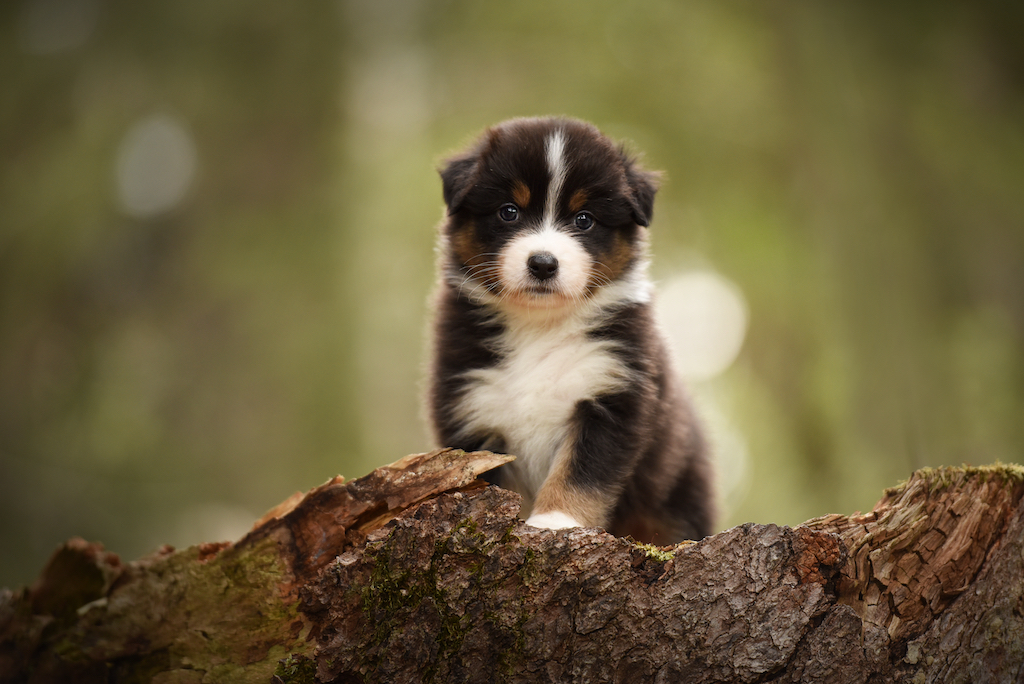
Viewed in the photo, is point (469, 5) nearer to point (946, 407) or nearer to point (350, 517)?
point (946, 407)

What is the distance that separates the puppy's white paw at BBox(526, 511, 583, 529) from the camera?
2.81m

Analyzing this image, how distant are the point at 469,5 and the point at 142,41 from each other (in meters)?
3.15

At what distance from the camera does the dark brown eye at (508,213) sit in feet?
11.3

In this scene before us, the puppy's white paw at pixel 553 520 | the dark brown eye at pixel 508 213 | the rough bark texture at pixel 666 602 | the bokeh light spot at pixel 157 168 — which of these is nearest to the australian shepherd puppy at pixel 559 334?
the dark brown eye at pixel 508 213

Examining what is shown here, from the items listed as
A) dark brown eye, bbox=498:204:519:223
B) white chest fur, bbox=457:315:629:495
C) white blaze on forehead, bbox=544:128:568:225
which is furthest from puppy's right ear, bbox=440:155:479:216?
white chest fur, bbox=457:315:629:495

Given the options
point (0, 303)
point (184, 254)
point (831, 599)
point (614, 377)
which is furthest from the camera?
point (184, 254)

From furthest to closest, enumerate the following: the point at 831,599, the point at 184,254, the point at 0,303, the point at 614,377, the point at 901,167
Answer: the point at 184,254
the point at 0,303
the point at 901,167
the point at 614,377
the point at 831,599

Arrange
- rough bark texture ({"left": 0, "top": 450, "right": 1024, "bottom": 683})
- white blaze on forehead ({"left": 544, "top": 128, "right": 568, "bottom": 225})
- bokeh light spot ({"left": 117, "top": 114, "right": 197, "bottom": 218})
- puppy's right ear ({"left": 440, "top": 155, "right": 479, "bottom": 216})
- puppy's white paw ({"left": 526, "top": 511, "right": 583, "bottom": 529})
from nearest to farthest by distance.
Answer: rough bark texture ({"left": 0, "top": 450, "right": 1024, "bottom": 683}), puppy's white paw ({"left": 526, "top": 511, "right": 583, "bottom": 529}), white blaze on forehead ({"left": 544, "top": 128, "right": 568, "bottom": 225}), puppy's right ear ({"left": 440, "top": 155, "right": 479, "bottom": 216}), bokeh light spot ({"left": 117, "top": 114, "right": 197, "bottom": 218})

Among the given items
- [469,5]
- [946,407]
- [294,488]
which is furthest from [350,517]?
[469,5]

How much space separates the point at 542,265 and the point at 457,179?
648 mm

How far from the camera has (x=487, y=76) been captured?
26.5 ft

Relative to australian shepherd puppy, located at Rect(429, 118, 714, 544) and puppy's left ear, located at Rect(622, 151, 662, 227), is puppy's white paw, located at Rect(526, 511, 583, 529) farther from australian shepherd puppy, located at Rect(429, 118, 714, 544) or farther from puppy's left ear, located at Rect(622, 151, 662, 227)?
puppy's left ear, located at Rect(622, 151, 662, 227)

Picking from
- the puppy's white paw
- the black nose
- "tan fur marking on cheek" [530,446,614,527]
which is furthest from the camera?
the black nose

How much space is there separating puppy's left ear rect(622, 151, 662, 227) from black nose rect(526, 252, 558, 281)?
1.84 ft
